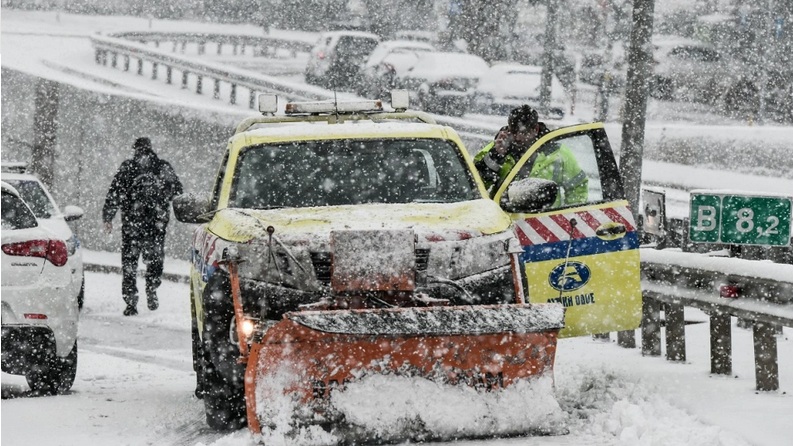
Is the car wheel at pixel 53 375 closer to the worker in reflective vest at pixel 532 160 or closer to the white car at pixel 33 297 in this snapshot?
the white car at pixel 33 297

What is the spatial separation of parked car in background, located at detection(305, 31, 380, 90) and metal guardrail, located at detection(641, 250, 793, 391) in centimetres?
2373

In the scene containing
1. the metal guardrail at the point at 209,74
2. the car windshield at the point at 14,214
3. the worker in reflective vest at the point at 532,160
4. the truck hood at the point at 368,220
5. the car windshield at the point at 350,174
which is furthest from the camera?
the metal guardrail at the point at 209,74

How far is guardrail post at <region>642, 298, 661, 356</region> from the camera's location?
37.0 ft

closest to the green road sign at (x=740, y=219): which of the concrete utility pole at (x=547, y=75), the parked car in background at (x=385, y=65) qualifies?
the concrete utility pole at (x=547, y=75)

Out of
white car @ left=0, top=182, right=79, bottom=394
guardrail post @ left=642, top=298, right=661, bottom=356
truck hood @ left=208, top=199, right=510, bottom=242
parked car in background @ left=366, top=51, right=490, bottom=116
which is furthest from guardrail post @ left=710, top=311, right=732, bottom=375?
parked car in background @ left=366, top=51, right=490, bottom=116

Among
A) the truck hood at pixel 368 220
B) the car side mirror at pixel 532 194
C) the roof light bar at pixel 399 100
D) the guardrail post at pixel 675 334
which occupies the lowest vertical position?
the guardrail post at pixel 675 334

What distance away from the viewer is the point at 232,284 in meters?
7.68

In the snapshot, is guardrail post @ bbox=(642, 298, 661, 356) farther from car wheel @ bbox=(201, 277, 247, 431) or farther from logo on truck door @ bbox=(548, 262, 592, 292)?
car wheel @ bbox=(201, 277, 247, 431)

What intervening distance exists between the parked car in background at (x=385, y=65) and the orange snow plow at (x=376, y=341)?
23968 mm

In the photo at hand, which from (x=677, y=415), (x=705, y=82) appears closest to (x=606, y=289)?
(x=677, y=415)

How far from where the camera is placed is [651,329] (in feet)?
37.1

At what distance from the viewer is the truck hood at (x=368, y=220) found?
8.00 m

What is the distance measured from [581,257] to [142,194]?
780cm

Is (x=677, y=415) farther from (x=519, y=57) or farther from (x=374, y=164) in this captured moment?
(x=519, y=57)
